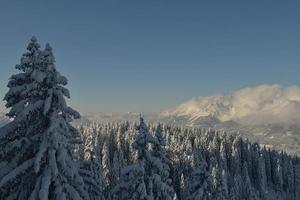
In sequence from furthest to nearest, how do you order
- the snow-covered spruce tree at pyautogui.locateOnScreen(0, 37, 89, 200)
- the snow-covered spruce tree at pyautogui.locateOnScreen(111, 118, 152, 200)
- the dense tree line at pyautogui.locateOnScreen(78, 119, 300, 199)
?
the dense tree line at pyautogui.locateOnScreen(78, 119, 300, 199) < the snow-covered spruce tree at pyautogui.locateOnScreen(111, 118, 152, 200) < the snow-covered spruce tree at pyautogui.locateOnScreen(0, 37, 89, 200)

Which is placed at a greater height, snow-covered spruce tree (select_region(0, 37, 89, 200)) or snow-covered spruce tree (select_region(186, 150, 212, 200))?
snow-covered spruce tree (select_region(0, 37, 89, 200))

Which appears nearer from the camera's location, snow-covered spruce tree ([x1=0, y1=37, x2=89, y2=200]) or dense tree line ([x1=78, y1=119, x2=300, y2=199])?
snow-covered spruce tree ([x1=0, y1=37, x2=89, y2=200])

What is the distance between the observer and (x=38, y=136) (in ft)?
59.3

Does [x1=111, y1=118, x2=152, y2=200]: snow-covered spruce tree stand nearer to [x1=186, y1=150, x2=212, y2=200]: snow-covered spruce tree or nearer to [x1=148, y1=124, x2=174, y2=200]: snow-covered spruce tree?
[x1=148, y1=124, x2=174, y2=200]: snow-covered spruce tree

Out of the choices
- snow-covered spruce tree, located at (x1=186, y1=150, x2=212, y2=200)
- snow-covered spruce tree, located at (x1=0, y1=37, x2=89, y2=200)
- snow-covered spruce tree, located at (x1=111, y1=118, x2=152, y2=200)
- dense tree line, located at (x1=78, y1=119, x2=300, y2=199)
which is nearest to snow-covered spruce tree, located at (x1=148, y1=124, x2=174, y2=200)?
dense tree line, located at (x1=78, y1=119, x2=300, y2=199)

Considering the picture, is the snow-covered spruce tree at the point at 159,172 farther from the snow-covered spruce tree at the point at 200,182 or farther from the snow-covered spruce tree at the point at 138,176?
the snow-covered spruce tree at the point at 200,182

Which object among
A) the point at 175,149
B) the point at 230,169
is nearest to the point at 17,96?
the point at 175,149

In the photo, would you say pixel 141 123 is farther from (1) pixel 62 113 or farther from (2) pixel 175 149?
(2) pixel 175 149

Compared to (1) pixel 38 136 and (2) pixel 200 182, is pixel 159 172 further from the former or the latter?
(1) pixel 38 136

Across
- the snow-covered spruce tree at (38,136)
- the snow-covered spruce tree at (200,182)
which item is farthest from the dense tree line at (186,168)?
the snow-covered spruce tree at (38,136)

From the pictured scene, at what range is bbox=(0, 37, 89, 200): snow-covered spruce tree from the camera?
17.4 metres

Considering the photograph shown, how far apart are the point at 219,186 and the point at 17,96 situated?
34.9 meters

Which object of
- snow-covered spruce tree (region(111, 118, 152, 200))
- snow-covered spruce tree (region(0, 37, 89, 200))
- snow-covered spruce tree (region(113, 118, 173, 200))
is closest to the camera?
snow-covered spruce tree (region(0, 37, 89, 200))

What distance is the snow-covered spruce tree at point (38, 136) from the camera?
57.2ft
